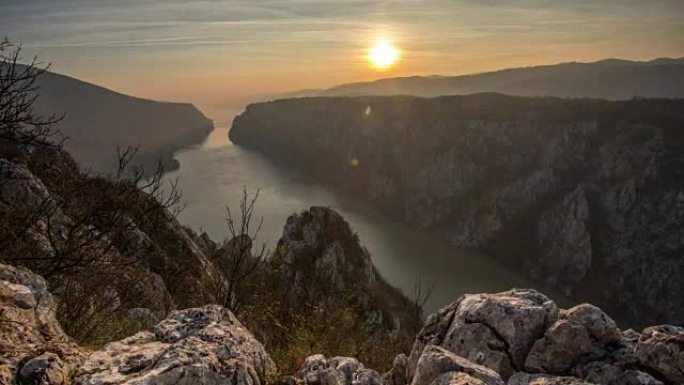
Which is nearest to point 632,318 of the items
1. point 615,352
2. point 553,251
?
point 553,251

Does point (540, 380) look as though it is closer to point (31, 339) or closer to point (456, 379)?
point (456, 379)

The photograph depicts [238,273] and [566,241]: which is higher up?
[238,273]

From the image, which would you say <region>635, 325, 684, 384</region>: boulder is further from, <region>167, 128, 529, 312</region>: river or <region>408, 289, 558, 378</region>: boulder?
<region>167, 128, 529, 312</region>: river

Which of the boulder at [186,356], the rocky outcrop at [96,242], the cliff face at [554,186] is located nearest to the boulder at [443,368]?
the boulder at [186,356]

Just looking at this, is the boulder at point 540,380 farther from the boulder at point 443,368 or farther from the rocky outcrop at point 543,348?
the boulder at point 443,368

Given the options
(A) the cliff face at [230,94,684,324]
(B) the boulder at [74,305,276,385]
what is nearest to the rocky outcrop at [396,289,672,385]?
(B) the boulder at [74,305,276,385]

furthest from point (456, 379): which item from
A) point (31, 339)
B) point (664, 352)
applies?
point (31, 339)

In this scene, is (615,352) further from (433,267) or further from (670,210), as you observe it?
(670,210)
